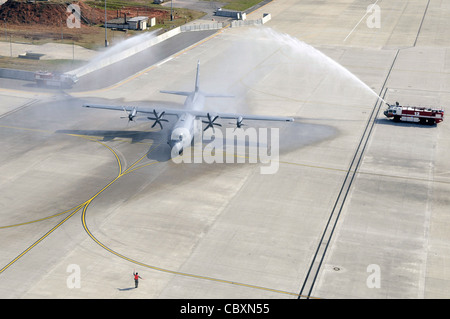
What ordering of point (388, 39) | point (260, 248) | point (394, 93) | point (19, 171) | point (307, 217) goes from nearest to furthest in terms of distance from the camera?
point (260, 248) < point (307, 217) < point (19, 171) < point (394, 93) < point (388, 39)

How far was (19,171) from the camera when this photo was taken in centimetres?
7025

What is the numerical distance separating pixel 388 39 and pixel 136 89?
205ft

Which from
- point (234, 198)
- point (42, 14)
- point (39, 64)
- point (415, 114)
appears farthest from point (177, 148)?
point (42, 14)

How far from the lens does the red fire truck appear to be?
283ft

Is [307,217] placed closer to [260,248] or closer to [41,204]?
[260,248]

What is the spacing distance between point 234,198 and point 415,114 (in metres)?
35.3

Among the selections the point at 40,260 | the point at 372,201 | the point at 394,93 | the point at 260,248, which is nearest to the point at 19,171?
the point at 40,260

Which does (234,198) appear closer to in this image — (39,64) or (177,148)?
(177,148)

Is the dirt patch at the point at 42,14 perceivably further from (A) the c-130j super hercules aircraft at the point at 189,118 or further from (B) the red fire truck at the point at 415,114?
(B) the red fire truck at the point at 415,114

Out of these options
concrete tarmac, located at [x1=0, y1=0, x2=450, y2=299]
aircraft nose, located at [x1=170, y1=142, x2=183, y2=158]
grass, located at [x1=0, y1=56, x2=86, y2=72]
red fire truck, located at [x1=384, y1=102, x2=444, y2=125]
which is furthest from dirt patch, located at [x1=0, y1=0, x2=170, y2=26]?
red fire truck, located at [x1=384, y1=102, x2=444, y2=125]

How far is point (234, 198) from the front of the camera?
214 feet

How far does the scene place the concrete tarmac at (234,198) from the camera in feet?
170

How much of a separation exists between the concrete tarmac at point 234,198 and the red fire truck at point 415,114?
48.9 inches

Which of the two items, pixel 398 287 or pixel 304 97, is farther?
pixel 304 97
